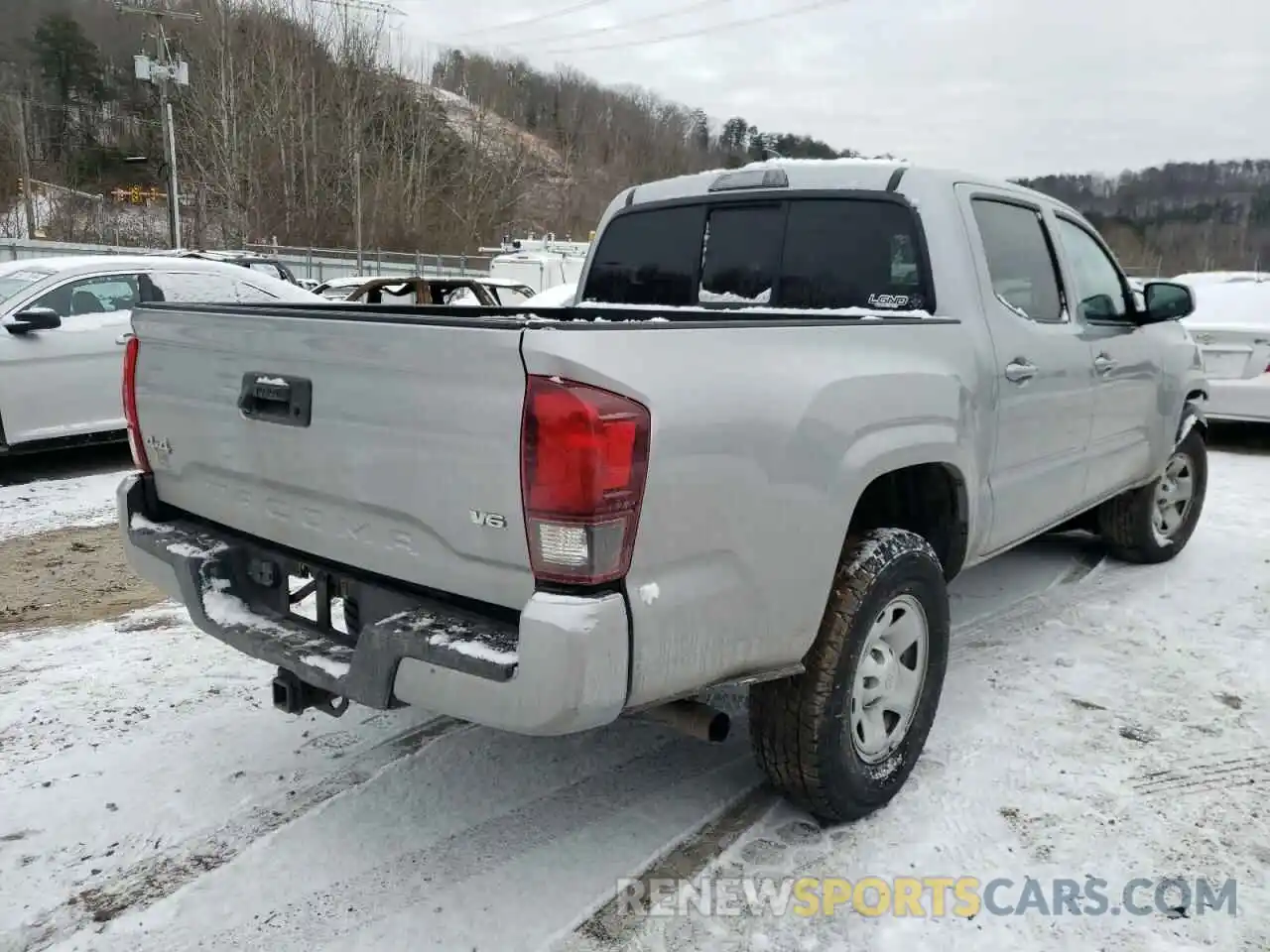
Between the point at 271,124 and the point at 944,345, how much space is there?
187 feet

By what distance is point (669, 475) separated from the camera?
207 cm

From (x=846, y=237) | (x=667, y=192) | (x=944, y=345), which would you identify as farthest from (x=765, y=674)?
(x=667, y=192)

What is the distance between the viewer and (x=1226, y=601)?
487 cm

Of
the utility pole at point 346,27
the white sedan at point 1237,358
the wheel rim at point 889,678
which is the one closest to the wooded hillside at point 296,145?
the utility pole at point 346,27

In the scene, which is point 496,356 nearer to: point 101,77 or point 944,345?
point 944,345

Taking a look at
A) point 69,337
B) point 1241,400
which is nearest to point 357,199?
point 69,337

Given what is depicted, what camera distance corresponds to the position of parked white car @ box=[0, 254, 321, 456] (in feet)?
23.2

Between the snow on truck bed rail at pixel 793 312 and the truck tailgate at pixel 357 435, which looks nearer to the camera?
the truck tailgate at pixel 357 435

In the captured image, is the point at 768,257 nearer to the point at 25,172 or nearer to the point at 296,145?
the point at 296,145

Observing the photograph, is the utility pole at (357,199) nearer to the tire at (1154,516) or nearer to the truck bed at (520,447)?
the tire at (1154,516)

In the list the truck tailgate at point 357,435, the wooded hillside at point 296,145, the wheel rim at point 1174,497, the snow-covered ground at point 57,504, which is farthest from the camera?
the wooded hillside at point 296,145

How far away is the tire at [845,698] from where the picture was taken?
2594 mm

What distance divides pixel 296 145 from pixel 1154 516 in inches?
2203

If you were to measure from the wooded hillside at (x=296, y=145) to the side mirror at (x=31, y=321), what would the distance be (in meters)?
27.7
